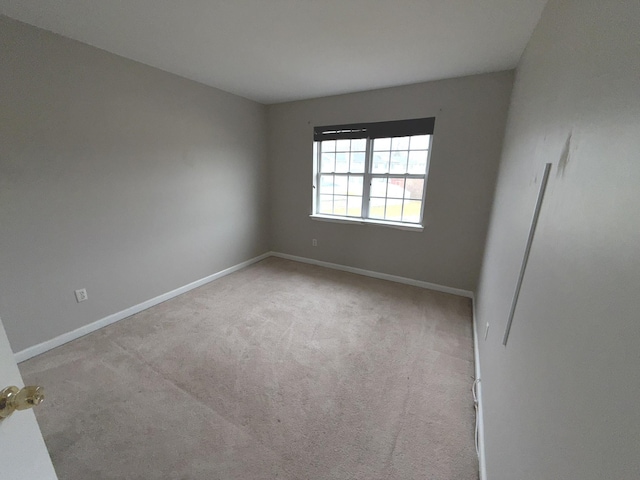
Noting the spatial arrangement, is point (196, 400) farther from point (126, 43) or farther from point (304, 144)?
point (304, 144)

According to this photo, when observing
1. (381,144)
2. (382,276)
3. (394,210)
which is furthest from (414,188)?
(382,276)

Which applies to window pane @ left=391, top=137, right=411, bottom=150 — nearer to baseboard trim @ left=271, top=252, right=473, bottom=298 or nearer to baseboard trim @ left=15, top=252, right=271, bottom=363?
baseboard trim @ left=271, top=252, right=473, bottom=298

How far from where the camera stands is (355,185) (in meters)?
3.65

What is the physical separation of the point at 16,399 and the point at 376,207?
3418mm

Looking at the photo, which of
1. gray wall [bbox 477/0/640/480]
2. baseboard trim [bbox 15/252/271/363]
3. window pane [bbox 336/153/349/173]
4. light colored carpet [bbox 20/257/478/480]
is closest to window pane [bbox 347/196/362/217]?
window pane [bbox 336/153/349/173]

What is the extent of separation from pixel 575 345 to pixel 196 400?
196cm

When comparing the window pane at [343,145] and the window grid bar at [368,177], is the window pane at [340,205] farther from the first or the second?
the window pane at [343,145]

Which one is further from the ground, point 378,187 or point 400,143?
point 400,143

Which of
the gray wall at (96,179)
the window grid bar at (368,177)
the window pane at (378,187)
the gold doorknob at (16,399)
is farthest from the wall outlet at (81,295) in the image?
the window pane at (378,187)

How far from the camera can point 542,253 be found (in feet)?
3.08

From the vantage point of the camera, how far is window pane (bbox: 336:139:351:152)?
355cm

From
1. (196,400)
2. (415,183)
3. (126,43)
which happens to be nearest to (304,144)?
(415,183)

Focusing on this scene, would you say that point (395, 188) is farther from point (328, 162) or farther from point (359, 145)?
point (328, 162)

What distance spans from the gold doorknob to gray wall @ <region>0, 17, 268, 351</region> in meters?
2.13
